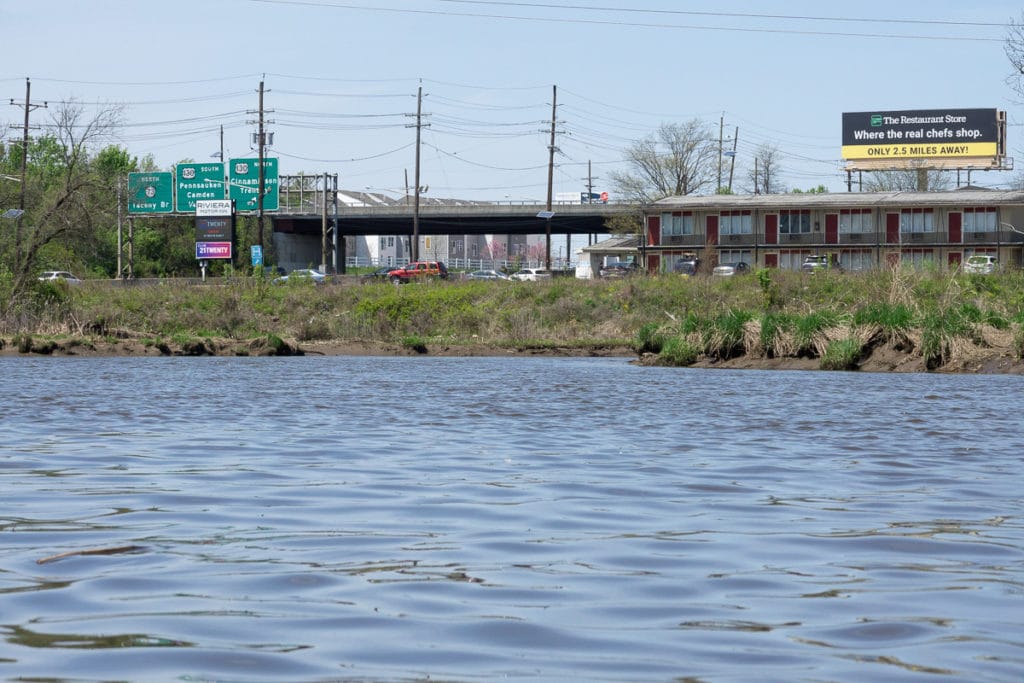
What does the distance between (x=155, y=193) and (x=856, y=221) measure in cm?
4893

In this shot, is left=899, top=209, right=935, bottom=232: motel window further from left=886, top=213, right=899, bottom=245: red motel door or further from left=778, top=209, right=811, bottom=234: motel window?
left=778, top=209, right=811, bottom=234: motel window

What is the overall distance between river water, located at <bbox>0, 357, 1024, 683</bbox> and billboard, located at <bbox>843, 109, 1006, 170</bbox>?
340 ft

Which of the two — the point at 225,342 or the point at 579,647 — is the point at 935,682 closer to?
the point at 579,647

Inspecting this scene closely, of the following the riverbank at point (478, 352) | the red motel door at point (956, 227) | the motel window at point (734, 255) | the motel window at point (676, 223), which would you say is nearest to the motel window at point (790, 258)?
the motel window at point (734, 255)

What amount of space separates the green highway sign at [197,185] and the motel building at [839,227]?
30.3m

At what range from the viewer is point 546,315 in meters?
56.7

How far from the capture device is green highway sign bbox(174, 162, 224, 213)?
311ft

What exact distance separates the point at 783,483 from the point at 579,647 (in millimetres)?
6368

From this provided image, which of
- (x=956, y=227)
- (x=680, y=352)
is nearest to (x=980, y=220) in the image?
(x=956, y=227)

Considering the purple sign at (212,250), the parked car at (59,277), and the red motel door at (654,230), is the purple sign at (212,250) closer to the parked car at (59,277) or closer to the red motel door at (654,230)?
the parked car at (59,277)

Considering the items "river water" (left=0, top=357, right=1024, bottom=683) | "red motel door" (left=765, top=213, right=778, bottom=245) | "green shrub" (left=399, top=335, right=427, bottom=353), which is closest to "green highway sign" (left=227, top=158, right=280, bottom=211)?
"red motel door" (left=765, top=213, right=778, bottom=245)

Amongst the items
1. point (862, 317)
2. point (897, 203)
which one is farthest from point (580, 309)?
point (897, 203)

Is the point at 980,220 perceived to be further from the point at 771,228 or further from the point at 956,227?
the point at 771,228

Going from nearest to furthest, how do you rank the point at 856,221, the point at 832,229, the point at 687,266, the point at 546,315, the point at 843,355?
1. the point at 843,355
2. the point at 546,315
3. the point at 687,266
4. the point at 856,221
5. the point at 832,229
